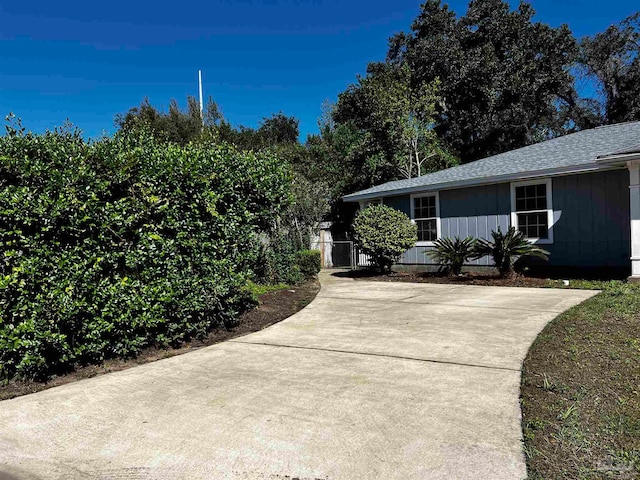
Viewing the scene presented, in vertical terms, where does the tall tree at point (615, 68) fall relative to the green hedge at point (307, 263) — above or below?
above

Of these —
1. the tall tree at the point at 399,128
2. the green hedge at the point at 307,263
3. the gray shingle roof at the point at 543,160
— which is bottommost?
the green hedge at the point at 307,263

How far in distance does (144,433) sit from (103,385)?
4.49ft

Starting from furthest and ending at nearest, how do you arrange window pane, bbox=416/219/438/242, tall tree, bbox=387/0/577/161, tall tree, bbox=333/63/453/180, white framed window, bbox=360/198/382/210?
tall tree, bbox=387/0/577/161
tall tree, bbox=333/63/453/180
white framed window, bbox=360/198/382/210
window pane, bbox=416/219/438/242

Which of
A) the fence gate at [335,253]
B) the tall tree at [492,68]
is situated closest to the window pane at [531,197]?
the fence gate at [335,253]

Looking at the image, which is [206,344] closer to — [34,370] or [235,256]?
[235,256]

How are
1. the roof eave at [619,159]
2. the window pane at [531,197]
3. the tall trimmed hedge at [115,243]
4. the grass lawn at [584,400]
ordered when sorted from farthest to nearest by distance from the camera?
the window pane at [531,197]
the roof eave at [619,159]
the tall trimmed hedge at [115,243]
the grass lawn at [584,400]

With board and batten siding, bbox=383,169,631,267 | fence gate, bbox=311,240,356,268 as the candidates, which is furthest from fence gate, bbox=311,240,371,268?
board and batten siding, bbox=383,169,631,267

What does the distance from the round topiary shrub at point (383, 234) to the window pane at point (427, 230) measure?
0.76 m

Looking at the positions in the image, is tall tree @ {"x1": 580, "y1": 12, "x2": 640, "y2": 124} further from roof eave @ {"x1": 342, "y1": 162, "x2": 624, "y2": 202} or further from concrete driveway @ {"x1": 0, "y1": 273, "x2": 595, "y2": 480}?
concrete driveway @ {"x1": 0, "y1": 273, "x2": 595, "y2": 480}

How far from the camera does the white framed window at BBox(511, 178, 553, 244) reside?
466 inches

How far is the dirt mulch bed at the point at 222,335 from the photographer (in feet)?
14.8

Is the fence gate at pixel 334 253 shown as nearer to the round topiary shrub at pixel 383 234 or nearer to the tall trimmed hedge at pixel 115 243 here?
the round topiary shrub at pixel 383 234

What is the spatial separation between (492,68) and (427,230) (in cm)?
1649

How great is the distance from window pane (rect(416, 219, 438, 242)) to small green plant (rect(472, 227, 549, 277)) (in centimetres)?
291
